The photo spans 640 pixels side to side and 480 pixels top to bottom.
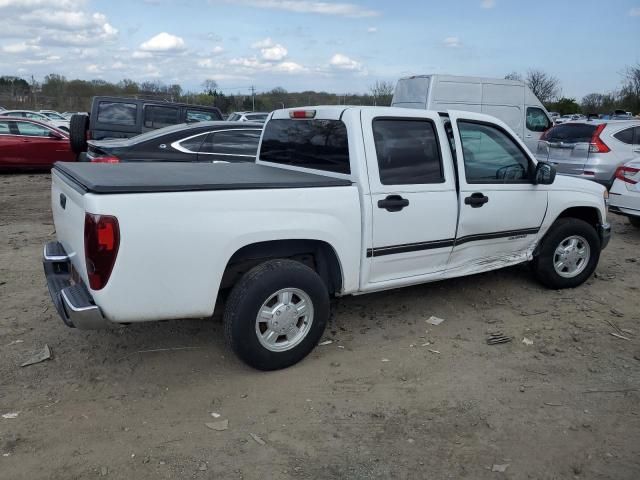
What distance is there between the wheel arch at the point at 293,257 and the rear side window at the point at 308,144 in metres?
0.63

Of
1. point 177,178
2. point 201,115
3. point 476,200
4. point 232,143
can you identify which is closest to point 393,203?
point 476,200

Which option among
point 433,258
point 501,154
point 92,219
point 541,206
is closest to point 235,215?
point 92,219

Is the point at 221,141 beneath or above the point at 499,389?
above

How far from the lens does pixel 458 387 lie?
371 centimetres

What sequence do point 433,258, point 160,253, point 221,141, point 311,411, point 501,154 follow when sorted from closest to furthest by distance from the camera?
point 160,253 → point 311,411 → point 433,258 → point 501,154 → point 221,141

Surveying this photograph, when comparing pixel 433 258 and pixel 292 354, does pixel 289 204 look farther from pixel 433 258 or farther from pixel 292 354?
pixel 433 258

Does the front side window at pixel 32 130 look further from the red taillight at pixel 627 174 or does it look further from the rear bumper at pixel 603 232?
the rear bumper at pixel 603 232

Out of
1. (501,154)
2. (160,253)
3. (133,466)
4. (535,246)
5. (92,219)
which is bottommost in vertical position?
(133,466)

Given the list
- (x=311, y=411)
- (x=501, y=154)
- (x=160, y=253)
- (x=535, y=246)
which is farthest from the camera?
(x=535, y=246)

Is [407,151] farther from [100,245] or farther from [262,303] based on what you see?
[100,245]

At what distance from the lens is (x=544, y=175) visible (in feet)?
16.4

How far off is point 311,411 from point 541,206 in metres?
3.05

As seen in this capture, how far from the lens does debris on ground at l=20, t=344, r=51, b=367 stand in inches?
154

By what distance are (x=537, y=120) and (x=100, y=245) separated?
1415 centimetres
